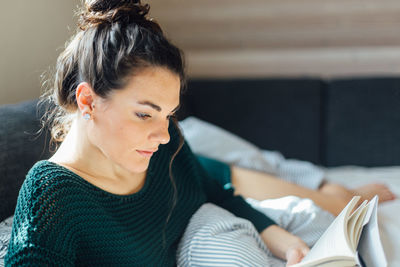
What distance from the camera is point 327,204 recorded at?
1549mm

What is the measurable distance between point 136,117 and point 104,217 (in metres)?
0.22

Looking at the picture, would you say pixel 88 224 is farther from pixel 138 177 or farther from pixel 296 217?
pixel 296 217

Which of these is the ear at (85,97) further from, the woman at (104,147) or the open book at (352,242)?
the open book at (352,242)

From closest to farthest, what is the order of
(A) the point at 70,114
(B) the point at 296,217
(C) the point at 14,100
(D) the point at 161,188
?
1. (A) the point at 70,114
2. (D) the point at 161,188
3. (B) the point at 296,217
4. (C) the point at 14,100

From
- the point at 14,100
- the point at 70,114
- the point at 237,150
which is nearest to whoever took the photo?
the point at 70,114

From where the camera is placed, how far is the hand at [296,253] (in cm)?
108

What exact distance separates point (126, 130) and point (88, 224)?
200 mm

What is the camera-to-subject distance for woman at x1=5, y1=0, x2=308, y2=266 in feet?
2.84

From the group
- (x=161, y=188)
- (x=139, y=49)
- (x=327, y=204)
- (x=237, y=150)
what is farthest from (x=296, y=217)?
(x=139, y=49)

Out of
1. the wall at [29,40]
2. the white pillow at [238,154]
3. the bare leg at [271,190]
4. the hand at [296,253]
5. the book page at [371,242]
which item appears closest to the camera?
the book page at [371,242]

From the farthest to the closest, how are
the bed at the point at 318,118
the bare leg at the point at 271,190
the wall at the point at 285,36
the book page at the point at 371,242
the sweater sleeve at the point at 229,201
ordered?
the wall at the point at 285,36
the bed at the point at 318,118
the bare leg at the point at 271,190
the sweater sleeve at the point at 229,201
the book page at the point at 371,242

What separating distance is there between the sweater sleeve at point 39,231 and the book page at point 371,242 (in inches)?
22.5

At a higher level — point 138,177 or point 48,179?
point 48,179

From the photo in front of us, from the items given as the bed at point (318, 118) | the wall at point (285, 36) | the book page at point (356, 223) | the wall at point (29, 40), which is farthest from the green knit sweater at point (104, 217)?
the wall at point (285, 36)
